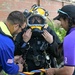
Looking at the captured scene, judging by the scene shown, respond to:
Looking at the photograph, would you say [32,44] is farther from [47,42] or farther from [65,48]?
[65,48]

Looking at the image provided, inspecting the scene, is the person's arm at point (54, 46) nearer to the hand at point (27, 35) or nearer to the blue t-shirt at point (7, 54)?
the hand at point (27, 35)

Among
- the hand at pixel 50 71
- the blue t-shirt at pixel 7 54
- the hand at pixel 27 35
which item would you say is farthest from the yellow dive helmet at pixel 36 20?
the hand at pixel 50 71

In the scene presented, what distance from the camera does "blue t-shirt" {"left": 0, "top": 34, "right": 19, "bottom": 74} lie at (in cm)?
387

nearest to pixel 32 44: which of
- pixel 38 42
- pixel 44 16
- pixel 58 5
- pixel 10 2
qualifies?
pixel 38 42

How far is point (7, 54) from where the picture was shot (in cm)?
399

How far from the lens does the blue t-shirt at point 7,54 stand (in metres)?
3.87

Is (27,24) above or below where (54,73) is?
above

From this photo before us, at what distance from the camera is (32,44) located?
4332mm

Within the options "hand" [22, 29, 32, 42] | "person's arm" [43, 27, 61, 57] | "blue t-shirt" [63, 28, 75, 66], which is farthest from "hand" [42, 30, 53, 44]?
"blue t-shirt" [63, 28, 75, 66]

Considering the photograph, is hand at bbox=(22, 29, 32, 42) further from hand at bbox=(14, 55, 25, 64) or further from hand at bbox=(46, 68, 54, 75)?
hand at bbox=(46, 68, 54, 75)

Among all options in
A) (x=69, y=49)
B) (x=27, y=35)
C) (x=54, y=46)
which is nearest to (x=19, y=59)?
(x=27, y=35)

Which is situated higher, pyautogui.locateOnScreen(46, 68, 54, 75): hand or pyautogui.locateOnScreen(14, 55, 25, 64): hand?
pyautogui.locateOnScreen(14, 55, 25, 64): hand

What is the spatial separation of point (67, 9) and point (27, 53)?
1.09m

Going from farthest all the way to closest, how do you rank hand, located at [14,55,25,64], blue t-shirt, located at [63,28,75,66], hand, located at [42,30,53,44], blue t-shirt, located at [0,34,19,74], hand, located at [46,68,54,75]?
hand, located at [14,55,25,64] < hand, located at [42,30,53,44] < hand, located at [46,68,54,75] < blue t-shirt, located at [0,34,19,74] < blue t-shirt, located at [63,28,75,66]
